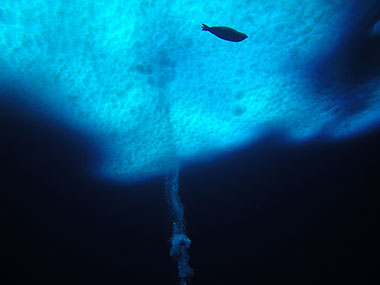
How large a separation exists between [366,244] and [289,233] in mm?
4760

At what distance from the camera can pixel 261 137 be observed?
5.77 metres

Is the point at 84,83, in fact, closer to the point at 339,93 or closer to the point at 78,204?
the point at 78,204

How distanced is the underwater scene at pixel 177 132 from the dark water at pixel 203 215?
5 cm

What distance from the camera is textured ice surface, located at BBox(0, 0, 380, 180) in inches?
125

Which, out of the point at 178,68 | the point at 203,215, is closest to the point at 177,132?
the point at 178,68

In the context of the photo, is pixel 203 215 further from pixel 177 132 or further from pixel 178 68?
pixel 178 68

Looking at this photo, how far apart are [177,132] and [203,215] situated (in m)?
3.85

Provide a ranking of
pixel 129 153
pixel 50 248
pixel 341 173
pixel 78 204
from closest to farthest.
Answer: pixel 129 153 → pixel 78 204 → pixel 50 248 → pixel 341 173

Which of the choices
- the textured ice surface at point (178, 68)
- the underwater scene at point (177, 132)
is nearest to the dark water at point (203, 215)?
the underwater scene at point (177, 132)

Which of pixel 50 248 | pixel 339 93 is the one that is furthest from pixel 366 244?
pixel 50 248

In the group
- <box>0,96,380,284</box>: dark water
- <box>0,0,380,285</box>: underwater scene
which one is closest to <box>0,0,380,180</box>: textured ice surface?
<box>0,0,380,285</box>: underwater scene

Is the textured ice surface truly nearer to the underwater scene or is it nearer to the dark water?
the underwater scene

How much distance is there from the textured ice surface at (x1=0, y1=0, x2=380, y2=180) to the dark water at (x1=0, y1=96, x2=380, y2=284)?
83cm

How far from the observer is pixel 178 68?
3.91 meters
